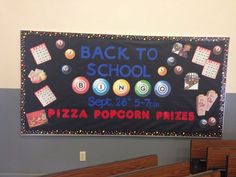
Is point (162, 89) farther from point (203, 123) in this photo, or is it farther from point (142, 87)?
point (203, 123)

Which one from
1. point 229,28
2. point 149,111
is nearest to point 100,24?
point 149,111

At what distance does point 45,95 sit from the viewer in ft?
9.95

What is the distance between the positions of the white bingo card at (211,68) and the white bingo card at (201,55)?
5cm

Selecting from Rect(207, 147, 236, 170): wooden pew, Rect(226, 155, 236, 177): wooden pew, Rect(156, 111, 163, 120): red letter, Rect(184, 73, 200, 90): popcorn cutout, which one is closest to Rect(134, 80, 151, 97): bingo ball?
Rect(156, 111, 163, 120): red letter

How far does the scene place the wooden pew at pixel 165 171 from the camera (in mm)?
1532

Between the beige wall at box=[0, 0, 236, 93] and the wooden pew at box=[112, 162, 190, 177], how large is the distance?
5.56ft

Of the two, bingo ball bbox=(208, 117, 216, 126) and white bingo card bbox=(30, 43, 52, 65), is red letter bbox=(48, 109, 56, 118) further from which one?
bingo ball bbox=(208, 117, 216, 126)

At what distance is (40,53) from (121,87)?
955 millimetres

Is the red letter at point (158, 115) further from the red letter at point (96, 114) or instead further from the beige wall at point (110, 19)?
the beige wall at point (110, 19)

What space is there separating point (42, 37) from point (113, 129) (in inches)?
50.3

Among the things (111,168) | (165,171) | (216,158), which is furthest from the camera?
(216,158)

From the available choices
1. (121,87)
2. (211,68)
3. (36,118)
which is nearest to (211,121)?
(211,68)

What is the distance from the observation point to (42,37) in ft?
9.77

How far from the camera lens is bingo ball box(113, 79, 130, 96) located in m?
3.05
